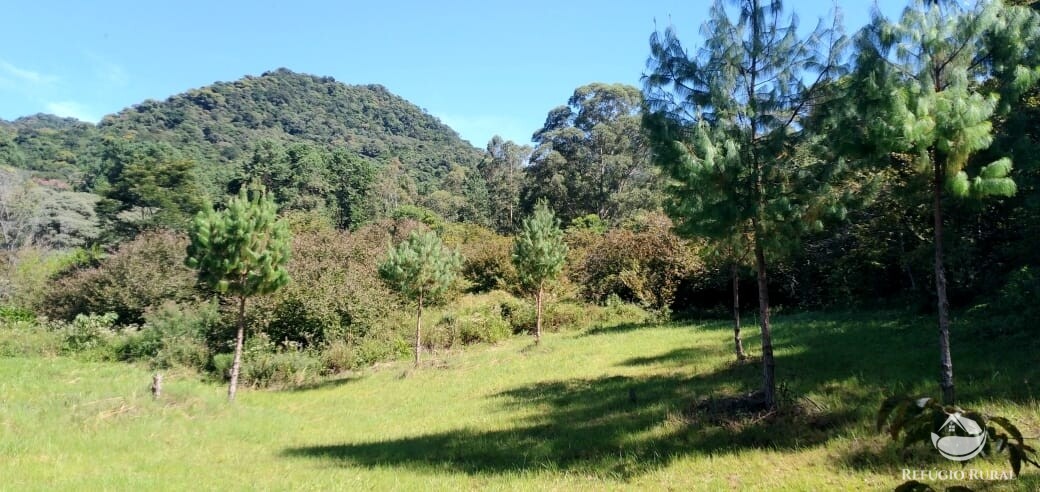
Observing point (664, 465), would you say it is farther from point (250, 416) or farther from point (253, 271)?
point (253, 271)

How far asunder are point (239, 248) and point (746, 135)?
11959 millimetres

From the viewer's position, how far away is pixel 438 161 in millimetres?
101062

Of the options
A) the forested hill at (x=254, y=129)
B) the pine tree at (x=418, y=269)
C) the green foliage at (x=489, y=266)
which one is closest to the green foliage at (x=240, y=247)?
the pine tree at (x=418, y=269)

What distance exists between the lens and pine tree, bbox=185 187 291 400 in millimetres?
13469

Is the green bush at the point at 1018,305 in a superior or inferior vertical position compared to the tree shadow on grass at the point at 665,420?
superior

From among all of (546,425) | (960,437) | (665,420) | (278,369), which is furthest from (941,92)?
(278,369)

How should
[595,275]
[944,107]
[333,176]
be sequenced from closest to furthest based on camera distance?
1. [944,107]
2. [595,275]
3. [333,176]

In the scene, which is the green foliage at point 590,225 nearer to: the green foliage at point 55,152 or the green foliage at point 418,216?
the green foliage at point 418,216

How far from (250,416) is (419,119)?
460 feet

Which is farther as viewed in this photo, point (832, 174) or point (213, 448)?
point (213, 448)

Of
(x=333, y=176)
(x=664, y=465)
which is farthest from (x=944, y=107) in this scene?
(x=333, y=176)

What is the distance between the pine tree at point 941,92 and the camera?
19.4 ft

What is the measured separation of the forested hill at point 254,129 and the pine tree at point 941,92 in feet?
208

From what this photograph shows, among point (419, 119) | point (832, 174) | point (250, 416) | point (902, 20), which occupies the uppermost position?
point (419, 119)
